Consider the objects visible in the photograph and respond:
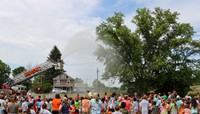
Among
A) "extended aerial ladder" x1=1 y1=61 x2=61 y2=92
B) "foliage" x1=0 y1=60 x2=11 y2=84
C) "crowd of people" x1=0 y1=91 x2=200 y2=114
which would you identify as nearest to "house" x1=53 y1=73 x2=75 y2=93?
"foliage" x1=0 y1=60 x2=11 y2=84

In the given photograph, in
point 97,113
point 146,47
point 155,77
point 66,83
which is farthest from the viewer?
point 66,83

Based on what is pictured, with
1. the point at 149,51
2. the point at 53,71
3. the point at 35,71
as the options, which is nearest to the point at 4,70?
the point at 53,71

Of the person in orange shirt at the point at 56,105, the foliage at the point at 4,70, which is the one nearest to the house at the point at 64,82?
the foliage at the point at 4,70

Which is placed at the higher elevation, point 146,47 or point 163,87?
point 146,47

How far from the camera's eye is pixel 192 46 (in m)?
57.2

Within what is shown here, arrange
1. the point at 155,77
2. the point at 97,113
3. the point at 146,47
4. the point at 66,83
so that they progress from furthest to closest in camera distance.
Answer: the point at 66,83 < the point at 146,47 < the point at 155,77 < the point at 97,113

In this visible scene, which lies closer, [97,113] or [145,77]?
[97,113]

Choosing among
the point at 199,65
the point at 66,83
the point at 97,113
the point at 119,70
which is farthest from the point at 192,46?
the point at 66,83

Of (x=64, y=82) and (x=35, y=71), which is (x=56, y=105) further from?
(x=64, y=82)

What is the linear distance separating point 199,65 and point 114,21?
15.0m

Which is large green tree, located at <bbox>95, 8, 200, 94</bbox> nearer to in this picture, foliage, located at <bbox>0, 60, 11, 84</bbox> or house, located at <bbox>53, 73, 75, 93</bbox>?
house, located at <bbox>53, 73, 75, 93</bbox>

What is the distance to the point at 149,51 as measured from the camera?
56250 millimetres

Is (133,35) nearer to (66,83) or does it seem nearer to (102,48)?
(102,48)

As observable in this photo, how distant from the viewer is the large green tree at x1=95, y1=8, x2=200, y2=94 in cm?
5393
